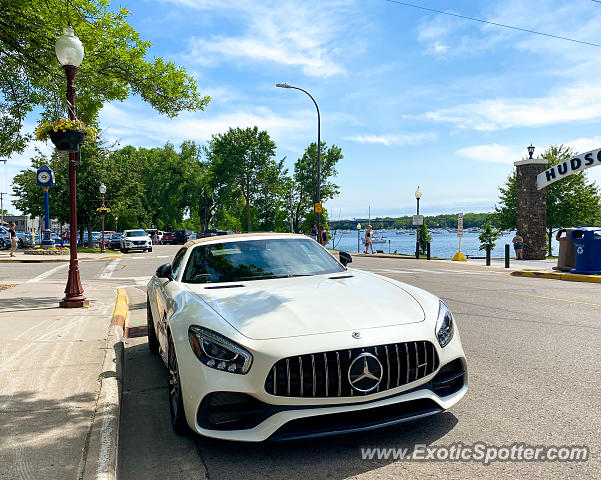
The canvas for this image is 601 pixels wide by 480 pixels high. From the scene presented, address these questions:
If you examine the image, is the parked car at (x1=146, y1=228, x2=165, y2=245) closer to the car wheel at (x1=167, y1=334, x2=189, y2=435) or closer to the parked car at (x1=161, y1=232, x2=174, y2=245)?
the parked car at (x1=161, y1=232, x2=174, y2=245)

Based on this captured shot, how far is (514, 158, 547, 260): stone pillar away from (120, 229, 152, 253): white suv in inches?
989

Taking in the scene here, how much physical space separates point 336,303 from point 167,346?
4.77 ft

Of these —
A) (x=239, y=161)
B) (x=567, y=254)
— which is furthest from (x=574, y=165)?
(x=239, y=161)

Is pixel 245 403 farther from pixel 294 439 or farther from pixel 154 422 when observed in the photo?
pixel 154 422

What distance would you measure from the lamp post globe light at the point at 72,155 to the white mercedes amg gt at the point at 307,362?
19.0 ft

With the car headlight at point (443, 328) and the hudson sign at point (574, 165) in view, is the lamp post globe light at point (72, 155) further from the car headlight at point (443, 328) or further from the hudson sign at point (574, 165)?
the hudson sign at point (574, 165)

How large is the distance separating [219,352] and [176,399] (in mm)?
694

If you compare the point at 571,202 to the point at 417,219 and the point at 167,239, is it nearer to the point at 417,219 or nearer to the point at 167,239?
the point at 417,219

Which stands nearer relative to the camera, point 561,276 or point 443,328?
point 443,328

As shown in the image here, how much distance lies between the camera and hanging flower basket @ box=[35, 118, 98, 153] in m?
8.58

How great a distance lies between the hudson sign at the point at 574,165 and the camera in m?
21.2

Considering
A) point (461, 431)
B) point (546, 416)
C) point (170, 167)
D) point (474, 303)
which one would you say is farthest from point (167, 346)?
point (170, 167)

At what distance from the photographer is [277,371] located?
292 centimetres

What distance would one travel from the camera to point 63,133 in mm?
8602
